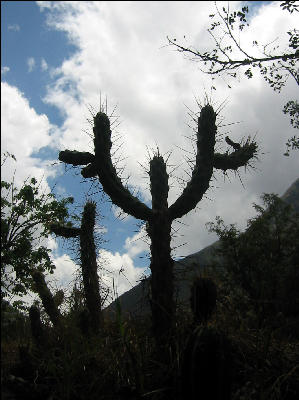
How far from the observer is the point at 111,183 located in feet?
24.8

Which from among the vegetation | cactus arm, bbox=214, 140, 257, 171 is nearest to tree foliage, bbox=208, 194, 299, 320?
cactus arm, bbox=214, 140, 257, 171

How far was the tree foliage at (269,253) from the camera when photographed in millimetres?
23688

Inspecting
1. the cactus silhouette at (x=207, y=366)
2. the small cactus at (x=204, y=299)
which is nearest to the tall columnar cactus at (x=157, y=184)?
the small cactus at (x=204, y=299)

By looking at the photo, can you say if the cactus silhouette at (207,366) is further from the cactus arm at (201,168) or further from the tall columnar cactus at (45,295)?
the tall columnar cactus at (45,295)

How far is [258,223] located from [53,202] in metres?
17.8

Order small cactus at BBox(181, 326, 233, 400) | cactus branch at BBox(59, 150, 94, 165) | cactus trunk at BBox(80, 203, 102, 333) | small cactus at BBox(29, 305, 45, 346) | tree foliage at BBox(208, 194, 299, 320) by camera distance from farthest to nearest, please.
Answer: tree foliage at BBox(208, 194, 299, 320), cactus trunk at BBox(80, 203, 102, 333), cactus branch at BBox(59, 150, 94, 165), small cactus at BBox(29, 305, 45, 346), small cactus at BBox(181, 326, 233, 400)

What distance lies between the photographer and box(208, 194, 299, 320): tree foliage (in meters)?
23.7

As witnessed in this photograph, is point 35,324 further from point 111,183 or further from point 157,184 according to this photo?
point 157,184

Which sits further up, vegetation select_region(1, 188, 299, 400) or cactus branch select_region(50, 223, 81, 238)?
cactus branch select_region(50, 223, 81, 238)

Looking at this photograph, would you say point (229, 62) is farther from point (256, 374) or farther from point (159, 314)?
point (256, 374)

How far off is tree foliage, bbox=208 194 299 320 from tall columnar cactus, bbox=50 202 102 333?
46.3 ft

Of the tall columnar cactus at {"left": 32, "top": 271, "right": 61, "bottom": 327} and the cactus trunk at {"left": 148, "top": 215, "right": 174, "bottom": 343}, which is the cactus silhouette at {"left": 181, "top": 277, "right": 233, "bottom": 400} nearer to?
the cactus trunk at {"left": 148, "top": 215, "right": 174, "bottom": 343}

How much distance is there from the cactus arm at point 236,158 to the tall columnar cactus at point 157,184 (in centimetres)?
79

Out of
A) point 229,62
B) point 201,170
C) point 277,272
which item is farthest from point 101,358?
point 277,272
